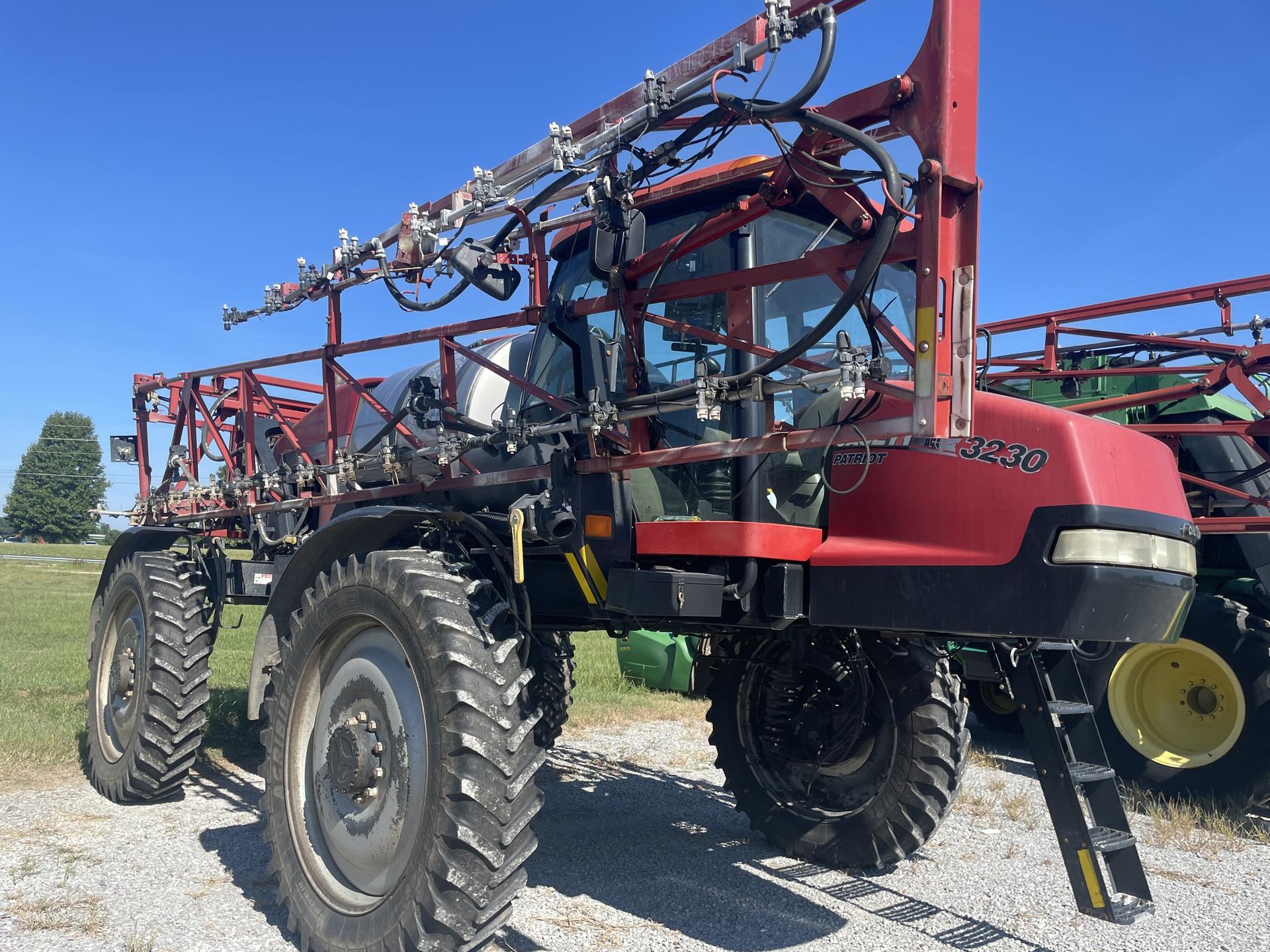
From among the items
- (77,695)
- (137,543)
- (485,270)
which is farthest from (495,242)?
(77,695)

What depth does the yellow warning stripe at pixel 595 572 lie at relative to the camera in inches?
140

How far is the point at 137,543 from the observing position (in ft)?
21.8

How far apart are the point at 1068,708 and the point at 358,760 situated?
8.42 ft

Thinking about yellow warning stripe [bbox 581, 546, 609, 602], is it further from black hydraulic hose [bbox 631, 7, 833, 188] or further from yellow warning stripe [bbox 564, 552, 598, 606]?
black hydraulic hose [bbox 631, 7, 833, 188]

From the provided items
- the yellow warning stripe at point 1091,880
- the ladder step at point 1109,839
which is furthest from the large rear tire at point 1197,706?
the yellow warning stripe at point 1091,880

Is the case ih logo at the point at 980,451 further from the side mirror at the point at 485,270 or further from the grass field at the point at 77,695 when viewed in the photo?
the grass field at the point at 77,695

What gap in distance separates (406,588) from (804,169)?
1.97 m

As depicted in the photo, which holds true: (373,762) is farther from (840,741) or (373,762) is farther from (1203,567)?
(1203,567)

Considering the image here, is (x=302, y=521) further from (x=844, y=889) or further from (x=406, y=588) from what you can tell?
(x=844, y=889)

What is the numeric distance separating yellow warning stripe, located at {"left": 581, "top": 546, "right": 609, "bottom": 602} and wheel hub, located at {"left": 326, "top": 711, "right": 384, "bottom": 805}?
97 cm

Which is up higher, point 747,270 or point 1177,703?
point 747,270

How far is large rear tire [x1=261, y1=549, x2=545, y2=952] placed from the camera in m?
3.13

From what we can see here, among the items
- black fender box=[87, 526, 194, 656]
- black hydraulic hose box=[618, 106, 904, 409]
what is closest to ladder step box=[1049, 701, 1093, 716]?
black hydraulic hose box=[618, 106, 904, 409]

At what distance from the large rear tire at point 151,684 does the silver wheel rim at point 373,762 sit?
2092 mm
